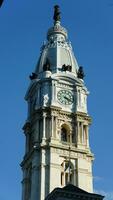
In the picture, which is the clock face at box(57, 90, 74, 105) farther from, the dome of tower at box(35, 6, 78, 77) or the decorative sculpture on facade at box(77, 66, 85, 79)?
the decorative sculpture on facade at box(77, 66, 85, 79)

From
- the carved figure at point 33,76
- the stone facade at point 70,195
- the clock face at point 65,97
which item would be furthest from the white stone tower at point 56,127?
the stone facade at point 70,195

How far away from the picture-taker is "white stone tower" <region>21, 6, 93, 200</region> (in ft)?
189

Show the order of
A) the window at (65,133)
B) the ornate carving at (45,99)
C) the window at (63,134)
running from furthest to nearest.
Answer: the ornate carving at (45,99) → the window at (63,134) → the window at (65,133)

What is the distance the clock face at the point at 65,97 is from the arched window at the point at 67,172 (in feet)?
33.1

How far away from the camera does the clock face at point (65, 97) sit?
64.9 meters

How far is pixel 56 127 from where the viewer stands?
201ft

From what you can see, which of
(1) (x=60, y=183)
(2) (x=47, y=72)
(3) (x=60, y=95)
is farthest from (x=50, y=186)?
(2) (x=47, y=72)

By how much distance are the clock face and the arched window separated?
10.1 m

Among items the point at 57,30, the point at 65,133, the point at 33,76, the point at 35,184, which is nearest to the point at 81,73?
the point at 33,76

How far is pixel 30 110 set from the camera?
68000mm

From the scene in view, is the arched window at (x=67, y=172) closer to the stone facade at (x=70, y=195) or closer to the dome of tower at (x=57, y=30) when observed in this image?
the stone facade at (x=70, y=195)

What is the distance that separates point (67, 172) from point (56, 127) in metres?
6.66

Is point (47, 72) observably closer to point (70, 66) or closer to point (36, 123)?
point (70, 66)

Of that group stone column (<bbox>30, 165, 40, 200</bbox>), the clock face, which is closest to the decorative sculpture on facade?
the clock face
